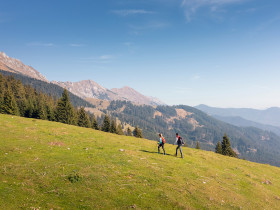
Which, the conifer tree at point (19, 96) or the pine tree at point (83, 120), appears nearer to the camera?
the conifer tree at point (19, 96)

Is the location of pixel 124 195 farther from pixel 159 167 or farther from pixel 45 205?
pixel 159 167

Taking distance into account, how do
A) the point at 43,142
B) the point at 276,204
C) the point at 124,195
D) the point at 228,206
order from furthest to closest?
1. the point at 43,142
2. the point at 276,204
3. the point at 228,206
4. the point at 124,195

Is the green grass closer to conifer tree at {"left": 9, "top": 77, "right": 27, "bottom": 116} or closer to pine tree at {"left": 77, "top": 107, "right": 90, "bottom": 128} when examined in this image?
pine tree at {"left": 77, "top": 107, "right": 90, "bottom": 128}

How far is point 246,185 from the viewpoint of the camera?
60.5 feet

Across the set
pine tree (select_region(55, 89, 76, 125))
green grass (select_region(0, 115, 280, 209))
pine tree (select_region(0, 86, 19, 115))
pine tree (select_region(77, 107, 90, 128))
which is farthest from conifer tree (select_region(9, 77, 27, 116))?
green grass (select_region(0, 115, 280, 209))

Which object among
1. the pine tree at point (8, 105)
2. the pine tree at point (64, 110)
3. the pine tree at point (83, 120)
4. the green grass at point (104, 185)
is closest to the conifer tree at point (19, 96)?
the pine tree at point (8, 105)

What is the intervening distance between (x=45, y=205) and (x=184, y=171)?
14.2 m

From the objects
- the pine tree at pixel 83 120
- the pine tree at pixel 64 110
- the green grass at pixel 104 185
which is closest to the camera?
the green grass at pixel 104 185

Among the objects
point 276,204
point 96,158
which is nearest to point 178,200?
point 96,158

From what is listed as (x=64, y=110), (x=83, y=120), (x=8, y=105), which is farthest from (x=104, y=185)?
(x=83, y=120)

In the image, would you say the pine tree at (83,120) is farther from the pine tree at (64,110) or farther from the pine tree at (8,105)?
the pine tree at (8,105)

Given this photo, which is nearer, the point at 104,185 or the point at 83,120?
the point at 104,185

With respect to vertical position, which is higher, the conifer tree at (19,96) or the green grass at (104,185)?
the conifer tree at (19,96)

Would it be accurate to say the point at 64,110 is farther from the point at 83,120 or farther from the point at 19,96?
the point at 19,96
